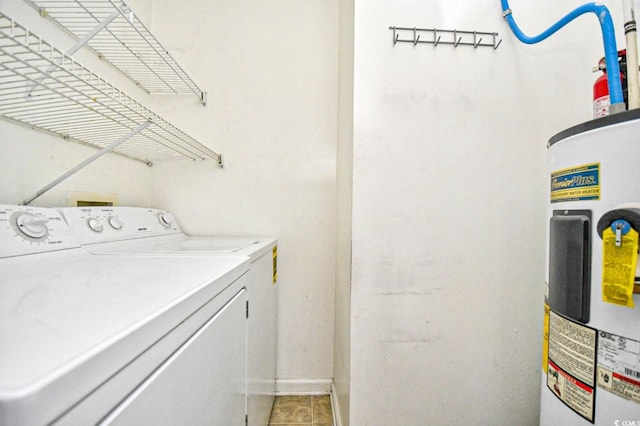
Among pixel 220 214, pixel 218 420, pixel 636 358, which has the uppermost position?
pixel 220 214

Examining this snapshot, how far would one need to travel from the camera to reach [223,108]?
1.81 m

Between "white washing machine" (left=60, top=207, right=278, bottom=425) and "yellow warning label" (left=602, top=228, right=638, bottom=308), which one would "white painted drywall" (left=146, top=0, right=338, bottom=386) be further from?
"yellow warning label" (left=602, top=228, right=638, bottom=308)

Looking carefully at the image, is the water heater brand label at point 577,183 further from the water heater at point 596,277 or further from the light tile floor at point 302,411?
the light tile floor at point 302,411

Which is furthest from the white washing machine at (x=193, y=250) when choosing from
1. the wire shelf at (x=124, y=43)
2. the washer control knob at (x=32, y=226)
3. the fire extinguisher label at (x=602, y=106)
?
the fire extinguisher label at (x=602, y=106)

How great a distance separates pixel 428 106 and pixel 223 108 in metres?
1.32

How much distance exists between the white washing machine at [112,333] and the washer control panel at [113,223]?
52 mm

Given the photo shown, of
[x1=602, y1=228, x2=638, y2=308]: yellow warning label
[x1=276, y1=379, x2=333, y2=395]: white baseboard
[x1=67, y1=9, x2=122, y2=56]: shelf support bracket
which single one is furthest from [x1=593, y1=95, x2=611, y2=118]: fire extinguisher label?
[x1=276, y1=379, x2=333, y2=395]: white baseboard

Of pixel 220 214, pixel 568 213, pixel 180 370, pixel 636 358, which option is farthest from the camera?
pixel 220 214

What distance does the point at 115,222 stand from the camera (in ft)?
3.89

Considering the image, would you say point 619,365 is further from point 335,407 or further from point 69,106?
point 69,106

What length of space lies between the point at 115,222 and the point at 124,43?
37.8 inches

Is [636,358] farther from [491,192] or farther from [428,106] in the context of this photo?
[428,106]

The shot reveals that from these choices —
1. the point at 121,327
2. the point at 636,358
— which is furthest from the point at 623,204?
the point at 121,327

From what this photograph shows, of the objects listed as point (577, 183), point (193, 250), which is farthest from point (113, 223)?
point (577, 183)
